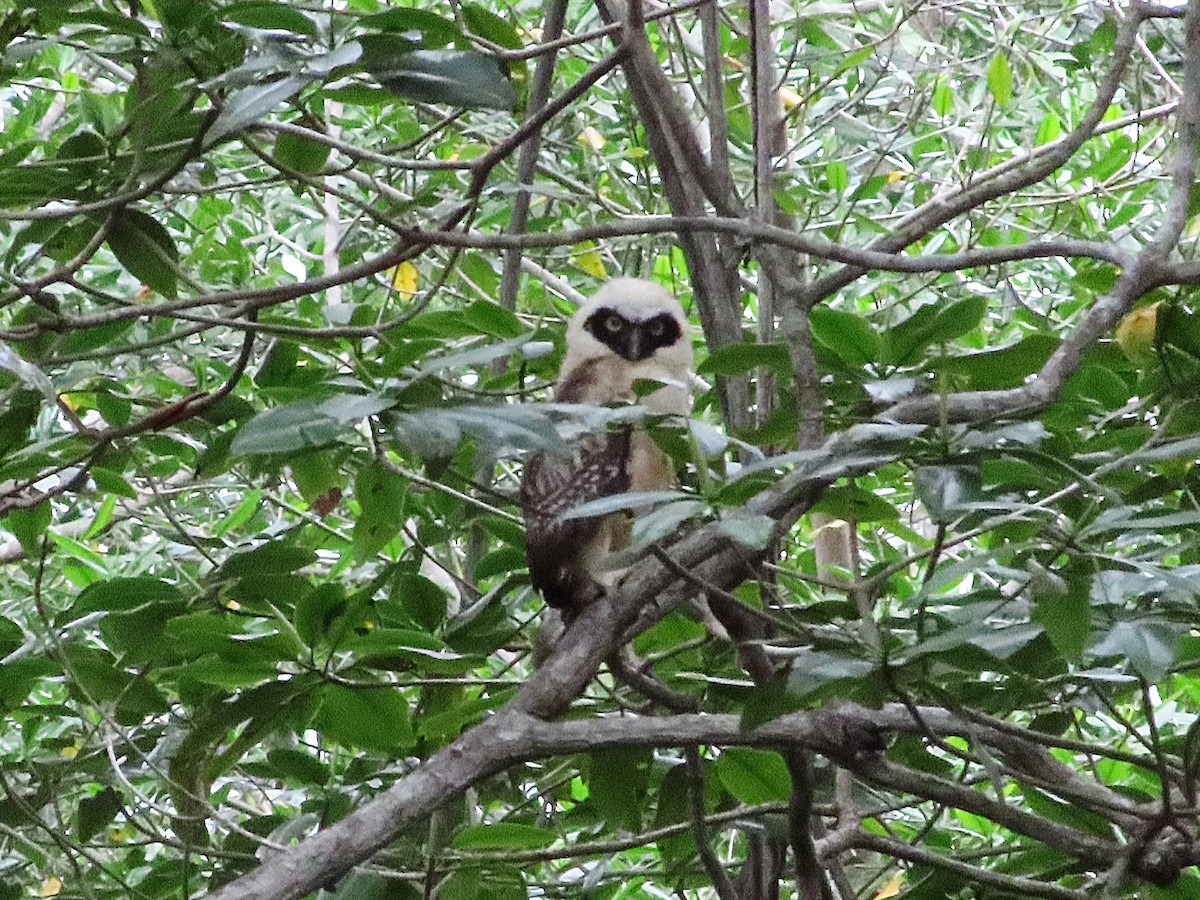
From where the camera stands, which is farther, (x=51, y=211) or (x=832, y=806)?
(x=832, y=806)

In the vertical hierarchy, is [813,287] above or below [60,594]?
above

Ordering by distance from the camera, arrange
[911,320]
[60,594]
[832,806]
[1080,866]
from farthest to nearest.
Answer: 1. [60,594]
2. [832,806]
3. [1080,866]
4. [911,320]

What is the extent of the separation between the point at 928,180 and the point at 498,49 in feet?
6.21

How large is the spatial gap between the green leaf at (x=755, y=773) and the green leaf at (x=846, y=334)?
1.80 ft

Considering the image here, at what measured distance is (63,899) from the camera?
1907mm

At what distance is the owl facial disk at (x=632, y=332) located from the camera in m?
2.58

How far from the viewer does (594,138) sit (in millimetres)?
3289

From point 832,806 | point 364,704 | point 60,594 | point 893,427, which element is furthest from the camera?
point 60,594

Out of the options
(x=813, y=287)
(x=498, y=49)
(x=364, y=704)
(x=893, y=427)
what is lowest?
(x=364, y=704)

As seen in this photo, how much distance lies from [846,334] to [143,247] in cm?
85

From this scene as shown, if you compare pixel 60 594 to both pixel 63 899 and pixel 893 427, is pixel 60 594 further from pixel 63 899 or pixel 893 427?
pixel 893 427

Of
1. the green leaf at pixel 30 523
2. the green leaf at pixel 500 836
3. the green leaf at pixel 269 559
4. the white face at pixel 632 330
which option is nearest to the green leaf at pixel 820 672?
the green leaf at pixel 500 836

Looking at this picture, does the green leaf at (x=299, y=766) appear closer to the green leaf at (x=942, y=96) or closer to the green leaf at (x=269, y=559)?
the green leaf at (x=269, y=559)

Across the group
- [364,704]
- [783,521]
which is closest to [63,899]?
[364,704]
